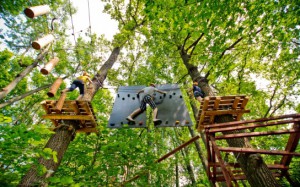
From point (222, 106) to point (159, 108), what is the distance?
1974 mm

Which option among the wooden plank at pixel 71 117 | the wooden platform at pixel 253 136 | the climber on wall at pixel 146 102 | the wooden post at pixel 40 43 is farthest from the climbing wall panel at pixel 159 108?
the wooden post at pixel 40 43

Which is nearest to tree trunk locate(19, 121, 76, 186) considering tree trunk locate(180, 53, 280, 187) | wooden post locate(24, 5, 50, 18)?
wooden post locate(24, 5, 50, 18)

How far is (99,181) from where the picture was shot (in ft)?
15.9

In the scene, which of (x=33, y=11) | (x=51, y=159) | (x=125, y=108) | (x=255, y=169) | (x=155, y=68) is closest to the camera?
(x=33, y=11)

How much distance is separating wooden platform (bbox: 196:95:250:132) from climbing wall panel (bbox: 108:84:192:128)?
0.58m

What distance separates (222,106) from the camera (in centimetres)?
561

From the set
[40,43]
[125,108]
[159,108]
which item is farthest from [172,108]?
[40,43]

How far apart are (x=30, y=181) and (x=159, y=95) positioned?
449 cm

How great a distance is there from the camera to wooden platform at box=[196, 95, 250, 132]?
523 cm

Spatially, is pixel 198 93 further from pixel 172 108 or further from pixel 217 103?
pixel 217 103

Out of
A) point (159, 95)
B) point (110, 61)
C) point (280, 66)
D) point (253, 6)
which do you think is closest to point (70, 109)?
point (159, 95)

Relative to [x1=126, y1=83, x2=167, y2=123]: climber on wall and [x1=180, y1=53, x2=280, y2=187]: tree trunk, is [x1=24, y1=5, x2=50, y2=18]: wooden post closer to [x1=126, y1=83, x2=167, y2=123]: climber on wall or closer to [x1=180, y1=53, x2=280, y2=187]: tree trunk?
[x1=126, y1=83, x2=167, y2=123]: climber on wall

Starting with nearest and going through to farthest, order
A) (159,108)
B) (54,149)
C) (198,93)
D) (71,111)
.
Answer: (54,149) < (71,111) < (159,108) < (198,93)

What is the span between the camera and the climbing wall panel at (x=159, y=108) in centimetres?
575
